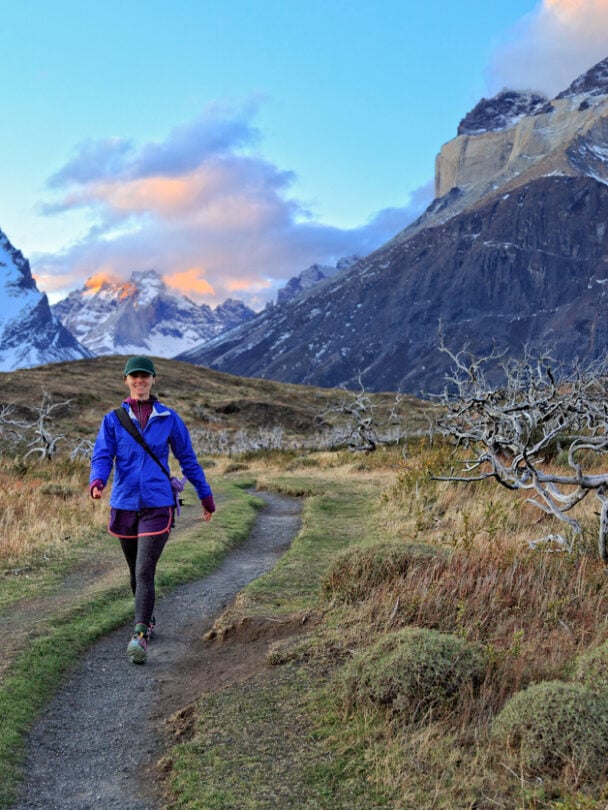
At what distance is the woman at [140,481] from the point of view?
6.64 meters

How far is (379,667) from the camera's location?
4.93 meters

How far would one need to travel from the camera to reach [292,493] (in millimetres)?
20734

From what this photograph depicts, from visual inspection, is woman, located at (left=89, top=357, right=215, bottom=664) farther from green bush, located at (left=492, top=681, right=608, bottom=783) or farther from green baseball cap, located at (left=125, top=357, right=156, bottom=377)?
green bush, located at (left=492, top=681, right=608, bottom=783)

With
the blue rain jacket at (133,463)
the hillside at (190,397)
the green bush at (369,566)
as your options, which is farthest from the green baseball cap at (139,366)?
the hillside at (190,397)

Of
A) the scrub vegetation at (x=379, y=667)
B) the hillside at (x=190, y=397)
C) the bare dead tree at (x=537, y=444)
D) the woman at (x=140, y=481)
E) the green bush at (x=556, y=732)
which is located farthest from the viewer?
the hillside at (x=190, y=397)

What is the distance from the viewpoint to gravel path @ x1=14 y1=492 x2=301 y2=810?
4258 millimetres

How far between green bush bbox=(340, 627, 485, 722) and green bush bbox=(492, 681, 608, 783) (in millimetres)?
484

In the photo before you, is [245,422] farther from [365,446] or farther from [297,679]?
[297,679]

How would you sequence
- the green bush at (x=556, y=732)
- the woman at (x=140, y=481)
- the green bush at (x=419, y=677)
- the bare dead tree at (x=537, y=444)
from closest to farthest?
the green bush at (x=556, y=732) → the green bush at (x=419, y=677) → the woman at (x=140, y=481) → the bare dead tree at (x=537, y=444)

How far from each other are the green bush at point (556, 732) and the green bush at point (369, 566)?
2.83 m

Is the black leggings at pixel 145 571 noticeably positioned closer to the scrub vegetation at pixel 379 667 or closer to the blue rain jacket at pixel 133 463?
the blue rain jacket at pixel 133 463

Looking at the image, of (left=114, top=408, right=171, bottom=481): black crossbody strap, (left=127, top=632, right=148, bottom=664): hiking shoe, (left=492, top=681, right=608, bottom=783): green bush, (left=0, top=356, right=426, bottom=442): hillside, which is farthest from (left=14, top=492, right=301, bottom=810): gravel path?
(left=0, top=356, right=426, bottom=442): hillside

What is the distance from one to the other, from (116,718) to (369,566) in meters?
3.00

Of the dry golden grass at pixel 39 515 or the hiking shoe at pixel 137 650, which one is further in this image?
the dry golden grass at pixel 39 515
